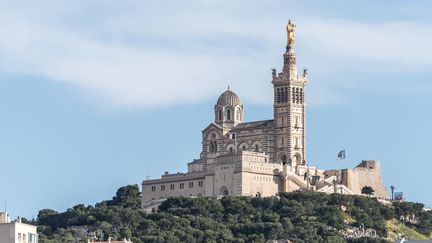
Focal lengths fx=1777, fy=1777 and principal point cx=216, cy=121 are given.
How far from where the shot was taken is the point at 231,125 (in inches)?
7653

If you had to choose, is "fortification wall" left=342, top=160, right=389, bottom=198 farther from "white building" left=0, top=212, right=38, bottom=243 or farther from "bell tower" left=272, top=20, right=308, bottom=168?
"white building" left=0, top=212, right=38, bottom=243

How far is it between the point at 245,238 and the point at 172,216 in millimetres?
10835

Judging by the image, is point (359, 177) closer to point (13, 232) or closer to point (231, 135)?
point (231, 135)

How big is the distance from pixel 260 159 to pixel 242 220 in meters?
7.06

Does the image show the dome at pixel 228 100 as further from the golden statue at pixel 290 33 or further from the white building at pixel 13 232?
the white building at pixel 13 232

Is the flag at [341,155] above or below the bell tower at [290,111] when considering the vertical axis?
below

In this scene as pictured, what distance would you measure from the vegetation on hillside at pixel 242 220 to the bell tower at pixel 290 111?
5233 mm

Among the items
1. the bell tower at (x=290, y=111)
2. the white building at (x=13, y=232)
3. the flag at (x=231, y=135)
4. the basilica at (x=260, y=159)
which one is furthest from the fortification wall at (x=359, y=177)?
the white building at (x=13, y=232)

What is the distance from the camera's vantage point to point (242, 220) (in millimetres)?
182750

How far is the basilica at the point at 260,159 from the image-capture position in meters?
186

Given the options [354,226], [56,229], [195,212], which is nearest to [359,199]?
[354,226]

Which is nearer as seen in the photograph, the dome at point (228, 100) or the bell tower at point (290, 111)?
the bell tower at point (290, 111)

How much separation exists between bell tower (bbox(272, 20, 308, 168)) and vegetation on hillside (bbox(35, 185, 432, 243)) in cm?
523

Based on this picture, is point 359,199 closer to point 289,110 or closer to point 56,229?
point 289,110
